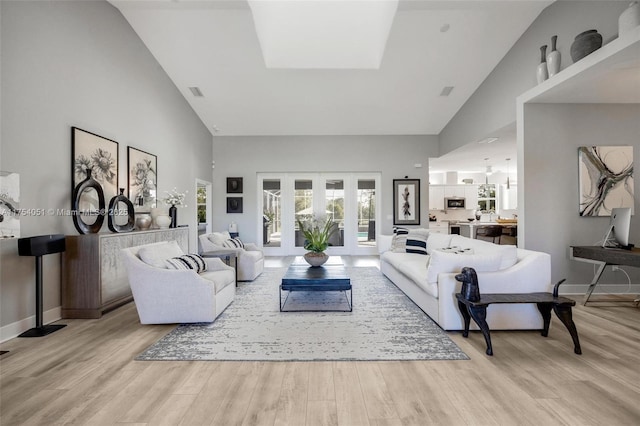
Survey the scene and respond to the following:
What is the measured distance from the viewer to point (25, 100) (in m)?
3.16

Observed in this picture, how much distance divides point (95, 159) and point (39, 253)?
1.63m

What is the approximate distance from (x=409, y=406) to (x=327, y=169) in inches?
269

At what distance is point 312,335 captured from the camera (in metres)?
2.99

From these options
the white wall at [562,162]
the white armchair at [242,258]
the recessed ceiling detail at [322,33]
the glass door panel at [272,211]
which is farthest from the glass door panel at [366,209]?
the white wall at [562,162]

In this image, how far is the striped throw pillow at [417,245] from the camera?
5343 mm

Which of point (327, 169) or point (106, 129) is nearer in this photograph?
point (106, 129)

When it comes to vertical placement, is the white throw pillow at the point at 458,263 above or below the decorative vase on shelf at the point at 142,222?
below

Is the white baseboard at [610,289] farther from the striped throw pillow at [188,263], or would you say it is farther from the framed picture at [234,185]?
the framed picture at [234,185]

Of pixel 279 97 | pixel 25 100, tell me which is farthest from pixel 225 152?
pixel 25 100

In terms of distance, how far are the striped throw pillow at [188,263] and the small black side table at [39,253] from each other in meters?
1.13

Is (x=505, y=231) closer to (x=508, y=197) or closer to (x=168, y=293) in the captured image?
(x=508, y=197)

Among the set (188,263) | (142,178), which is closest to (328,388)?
(188,263)

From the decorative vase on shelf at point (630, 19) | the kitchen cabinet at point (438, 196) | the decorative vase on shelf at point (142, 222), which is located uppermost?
the decorative vase on shelf at point (630, 19)

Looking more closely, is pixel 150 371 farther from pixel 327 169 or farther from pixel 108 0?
pixel 327 169
